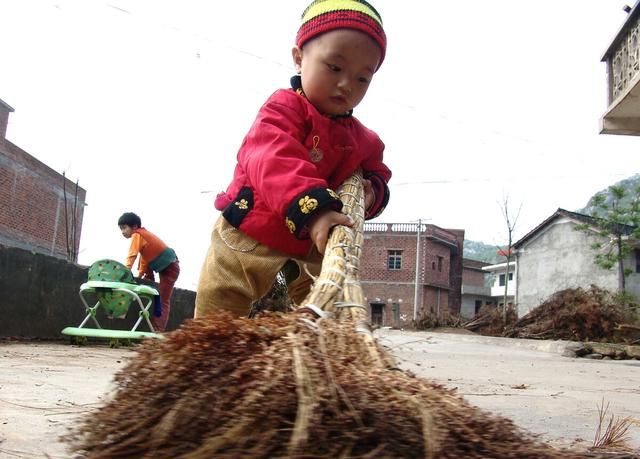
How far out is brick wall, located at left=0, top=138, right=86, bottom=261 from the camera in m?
19.5

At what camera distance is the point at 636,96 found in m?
7.56

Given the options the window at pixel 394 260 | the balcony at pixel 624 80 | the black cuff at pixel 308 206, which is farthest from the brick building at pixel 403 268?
the black cuff at pixel 308 206

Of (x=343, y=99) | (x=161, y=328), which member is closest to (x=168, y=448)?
(x=343, y=99)

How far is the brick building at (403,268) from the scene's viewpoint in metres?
37.6

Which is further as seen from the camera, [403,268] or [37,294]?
[403,268]

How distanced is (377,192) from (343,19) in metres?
0.60

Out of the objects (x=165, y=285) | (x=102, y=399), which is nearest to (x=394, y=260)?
(x=165, y=285)

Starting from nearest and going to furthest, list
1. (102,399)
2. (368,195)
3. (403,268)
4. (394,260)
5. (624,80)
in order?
1. (102,399)
2. (368,195)
3. (624,80)
4. (403,268)
5. (394,260)

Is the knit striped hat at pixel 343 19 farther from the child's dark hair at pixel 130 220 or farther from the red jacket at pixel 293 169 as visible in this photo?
the child's dark hair at pixel 130 220

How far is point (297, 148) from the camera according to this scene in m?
1.62

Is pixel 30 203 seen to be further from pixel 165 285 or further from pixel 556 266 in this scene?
pixel 556 266

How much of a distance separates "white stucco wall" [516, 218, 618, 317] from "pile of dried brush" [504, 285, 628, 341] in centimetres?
1241

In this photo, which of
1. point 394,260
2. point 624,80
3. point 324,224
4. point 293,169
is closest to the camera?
point 324,224

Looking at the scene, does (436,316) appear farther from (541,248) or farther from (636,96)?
(636,96)
